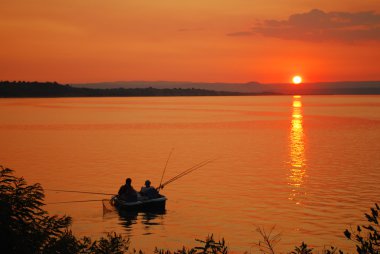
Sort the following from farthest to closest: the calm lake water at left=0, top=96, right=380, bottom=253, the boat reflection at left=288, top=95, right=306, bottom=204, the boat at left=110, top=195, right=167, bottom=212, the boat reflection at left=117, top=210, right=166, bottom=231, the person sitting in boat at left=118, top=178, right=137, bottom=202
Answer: the boat reflection at left=288, top=95, right=306, bottom=204 → the person sitting in boat at left=118, top=178, right=137, bottom=202 → the boat at left=110, top=195, right=167, bottom=212 → the boat reflection at left=117, top=210, right=166, bottom=231 → the calm lake water at left=0, top=96, right=380, bottom=253

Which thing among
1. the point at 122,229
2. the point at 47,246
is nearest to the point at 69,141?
the point at 122,229

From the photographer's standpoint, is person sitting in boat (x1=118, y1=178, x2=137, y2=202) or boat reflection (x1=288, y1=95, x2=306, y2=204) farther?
boat reflection (x1=288, y1=95, x2=306, y2=204)

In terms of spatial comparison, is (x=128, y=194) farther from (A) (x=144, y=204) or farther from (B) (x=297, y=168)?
(B) (x=297, y=168)

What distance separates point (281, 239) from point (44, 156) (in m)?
39.7

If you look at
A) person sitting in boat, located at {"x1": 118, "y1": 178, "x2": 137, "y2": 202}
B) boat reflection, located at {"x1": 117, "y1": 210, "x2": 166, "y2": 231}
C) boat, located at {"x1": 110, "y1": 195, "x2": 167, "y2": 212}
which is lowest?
boat reflection, located at {"x1": 117, "y1": 210, "x2": 166, "y2": 231}

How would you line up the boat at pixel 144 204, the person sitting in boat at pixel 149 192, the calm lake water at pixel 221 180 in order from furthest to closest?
the person sitting in boat at pixel 149 192 < the boat at pixel 144 204 < the calm lake water at pixel 221 180

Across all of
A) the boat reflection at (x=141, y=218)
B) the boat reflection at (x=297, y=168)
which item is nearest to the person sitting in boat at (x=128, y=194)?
the boat reflection at (x=141, y=218)

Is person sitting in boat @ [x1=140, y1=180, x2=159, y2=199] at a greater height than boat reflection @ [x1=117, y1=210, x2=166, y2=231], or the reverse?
person sitting in boat @ [x1=140, y1=180, x2=159, y2=199]

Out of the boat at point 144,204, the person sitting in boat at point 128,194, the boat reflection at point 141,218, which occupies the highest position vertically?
the person sitting in boat at point 128,194

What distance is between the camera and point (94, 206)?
3441 centimetres

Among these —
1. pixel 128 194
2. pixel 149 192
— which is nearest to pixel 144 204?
pixel 149 192

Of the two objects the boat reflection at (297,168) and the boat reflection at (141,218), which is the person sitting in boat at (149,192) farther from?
the boat reflection at (297,168)

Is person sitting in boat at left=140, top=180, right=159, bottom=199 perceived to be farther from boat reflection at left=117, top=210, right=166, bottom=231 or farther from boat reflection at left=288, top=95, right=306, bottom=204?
boat reflection at left=288, top=95, right=306, bottom=204

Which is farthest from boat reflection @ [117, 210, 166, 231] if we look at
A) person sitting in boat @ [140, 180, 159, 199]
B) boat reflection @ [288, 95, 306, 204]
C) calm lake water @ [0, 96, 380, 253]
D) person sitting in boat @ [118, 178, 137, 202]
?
boat reflection @ [288, 95, 306, 204]
